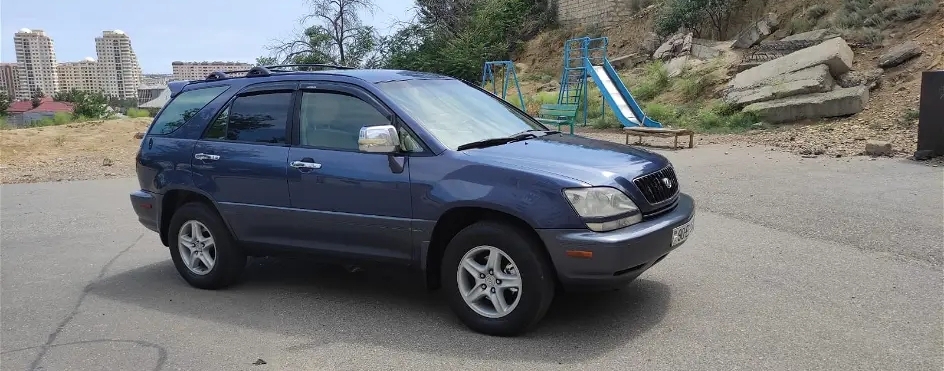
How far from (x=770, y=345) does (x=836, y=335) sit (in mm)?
447

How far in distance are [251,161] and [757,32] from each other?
20.4m

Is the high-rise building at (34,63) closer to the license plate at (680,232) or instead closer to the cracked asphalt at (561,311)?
the cracked asphalt at (561,311)

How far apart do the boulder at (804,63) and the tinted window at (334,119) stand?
14.5 m

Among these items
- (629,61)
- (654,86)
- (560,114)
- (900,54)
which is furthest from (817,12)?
(560,114)

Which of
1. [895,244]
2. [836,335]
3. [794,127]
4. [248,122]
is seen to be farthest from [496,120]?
[794,127]

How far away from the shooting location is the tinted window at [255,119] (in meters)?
5.23

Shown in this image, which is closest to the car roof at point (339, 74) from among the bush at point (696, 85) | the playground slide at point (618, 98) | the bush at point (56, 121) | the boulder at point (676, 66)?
the playground slide at point (618, 98)

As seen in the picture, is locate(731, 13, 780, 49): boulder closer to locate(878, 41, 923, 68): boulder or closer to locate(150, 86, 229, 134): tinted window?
locate(878, 41, 923, 68): boulder

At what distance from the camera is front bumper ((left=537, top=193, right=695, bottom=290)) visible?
13.0 feet

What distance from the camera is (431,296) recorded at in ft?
17.2

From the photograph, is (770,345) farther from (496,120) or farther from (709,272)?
(496,120)

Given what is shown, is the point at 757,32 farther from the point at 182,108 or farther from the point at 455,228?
the point at 455,228

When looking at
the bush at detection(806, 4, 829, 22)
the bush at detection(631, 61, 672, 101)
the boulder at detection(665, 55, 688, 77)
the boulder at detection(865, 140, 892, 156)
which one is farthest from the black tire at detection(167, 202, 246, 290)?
the bush at detection(806, 4, 829, 22)

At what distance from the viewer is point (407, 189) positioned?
14.7ft
